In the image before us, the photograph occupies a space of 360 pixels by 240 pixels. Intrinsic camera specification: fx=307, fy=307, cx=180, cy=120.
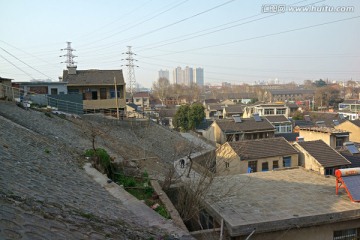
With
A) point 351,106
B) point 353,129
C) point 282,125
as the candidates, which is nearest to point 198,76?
point 351,106

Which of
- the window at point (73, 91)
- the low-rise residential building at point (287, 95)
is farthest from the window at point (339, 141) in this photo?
the low-rise residential building at point (287, 95)

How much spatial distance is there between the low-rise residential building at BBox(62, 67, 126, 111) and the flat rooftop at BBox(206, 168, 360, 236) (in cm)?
1827

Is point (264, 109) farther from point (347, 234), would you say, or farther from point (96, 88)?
point (347, 234)

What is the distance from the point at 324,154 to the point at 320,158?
Result: 2.02 feet

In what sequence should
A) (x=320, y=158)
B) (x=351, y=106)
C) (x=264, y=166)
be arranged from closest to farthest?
1. (x=320, y=158)
2. (x=264, y=166)
3. (x=351, y=106)

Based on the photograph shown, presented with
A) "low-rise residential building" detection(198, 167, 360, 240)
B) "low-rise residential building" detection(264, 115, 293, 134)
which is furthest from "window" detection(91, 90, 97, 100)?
"low-rise residential building" detection(198, 167, 360, 240)

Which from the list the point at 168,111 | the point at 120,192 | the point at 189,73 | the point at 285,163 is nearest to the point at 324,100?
the point at 168,111

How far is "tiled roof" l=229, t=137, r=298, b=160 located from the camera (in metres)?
19.7

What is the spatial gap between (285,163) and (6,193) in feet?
62.0

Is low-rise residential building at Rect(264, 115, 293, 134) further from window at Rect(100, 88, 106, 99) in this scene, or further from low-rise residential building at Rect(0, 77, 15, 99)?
low-rise residential building at Rect(0, 77, 15, 99)

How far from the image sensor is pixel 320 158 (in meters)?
18.9

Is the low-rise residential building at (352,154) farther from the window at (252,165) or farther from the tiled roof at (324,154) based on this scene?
the window at (252,165)

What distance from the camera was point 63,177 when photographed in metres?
7.50

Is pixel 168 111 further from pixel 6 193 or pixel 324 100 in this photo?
pixel 6 193
